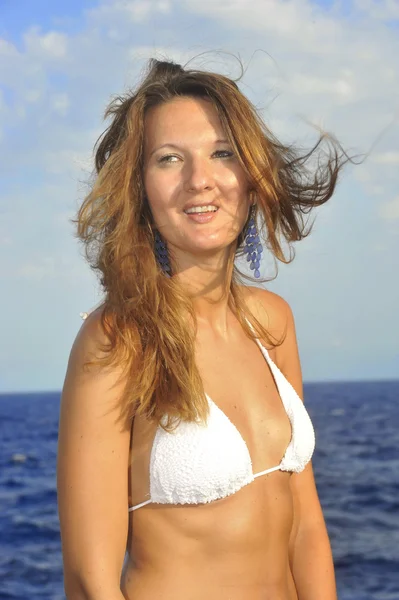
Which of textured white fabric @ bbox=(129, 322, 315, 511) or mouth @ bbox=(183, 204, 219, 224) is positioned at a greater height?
mouth @ bbox=(183, 204, 219, 224)

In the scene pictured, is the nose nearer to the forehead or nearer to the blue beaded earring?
the forehead

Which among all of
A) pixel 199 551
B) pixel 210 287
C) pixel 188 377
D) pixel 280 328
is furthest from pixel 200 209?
pixel 199 551

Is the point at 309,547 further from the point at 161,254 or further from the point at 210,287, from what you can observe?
the point at 161,254

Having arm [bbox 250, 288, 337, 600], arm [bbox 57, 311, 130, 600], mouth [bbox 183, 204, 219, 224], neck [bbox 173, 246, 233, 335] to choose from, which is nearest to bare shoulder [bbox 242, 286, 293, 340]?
arm [bbox 250, 288, 337, 600]

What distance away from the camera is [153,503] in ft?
8.30

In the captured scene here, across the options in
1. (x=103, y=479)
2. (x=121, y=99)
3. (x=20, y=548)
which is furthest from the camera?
(x=20, y=548)

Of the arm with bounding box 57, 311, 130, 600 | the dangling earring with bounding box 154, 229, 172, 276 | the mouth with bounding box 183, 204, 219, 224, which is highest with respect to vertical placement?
the mouth with bounding box 183, 204, 219, 224

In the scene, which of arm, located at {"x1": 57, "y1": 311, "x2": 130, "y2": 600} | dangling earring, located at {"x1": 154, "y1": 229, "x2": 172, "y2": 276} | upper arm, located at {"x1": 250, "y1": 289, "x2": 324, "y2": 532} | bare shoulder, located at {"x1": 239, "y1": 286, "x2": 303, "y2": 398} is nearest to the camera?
arm, located at {"x1": 57, "y1": 311, "x2": 130, "y2": 600}

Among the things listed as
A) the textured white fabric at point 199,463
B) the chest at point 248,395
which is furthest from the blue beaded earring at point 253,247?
the textured white fabric at point 199,463

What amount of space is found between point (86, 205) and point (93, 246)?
13 centimetres

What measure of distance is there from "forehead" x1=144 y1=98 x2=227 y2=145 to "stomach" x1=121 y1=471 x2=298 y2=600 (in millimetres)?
1013

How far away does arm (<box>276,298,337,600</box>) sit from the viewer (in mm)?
2864

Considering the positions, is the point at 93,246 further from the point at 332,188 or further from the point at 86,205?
the point at 332,188

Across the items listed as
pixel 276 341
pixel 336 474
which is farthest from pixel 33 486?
pixel 276 341
